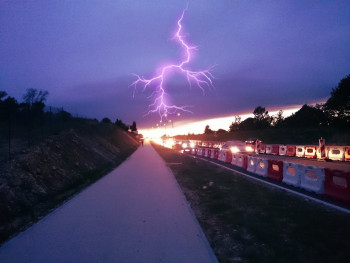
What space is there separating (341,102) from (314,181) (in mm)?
43643

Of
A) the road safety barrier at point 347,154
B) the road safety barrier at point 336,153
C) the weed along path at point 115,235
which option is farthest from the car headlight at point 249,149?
the weed along path at point 115,235

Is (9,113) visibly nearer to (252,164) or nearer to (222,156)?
(252,164)

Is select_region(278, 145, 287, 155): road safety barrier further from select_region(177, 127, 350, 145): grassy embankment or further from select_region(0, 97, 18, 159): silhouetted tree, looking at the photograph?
select_region(0, 97, 18, 159): silhouetted tree

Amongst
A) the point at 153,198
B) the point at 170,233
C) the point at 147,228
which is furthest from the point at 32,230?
the point at 153,198

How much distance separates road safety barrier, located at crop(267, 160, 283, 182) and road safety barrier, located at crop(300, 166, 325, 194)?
1771 mm

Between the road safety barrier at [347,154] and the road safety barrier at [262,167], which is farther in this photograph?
the road safety barrier at [347,154]

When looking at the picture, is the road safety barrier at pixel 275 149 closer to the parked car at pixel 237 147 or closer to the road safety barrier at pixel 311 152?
the parked car at pixel 237 147

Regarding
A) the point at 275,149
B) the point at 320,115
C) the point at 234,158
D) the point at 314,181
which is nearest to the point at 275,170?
the point at 314,181

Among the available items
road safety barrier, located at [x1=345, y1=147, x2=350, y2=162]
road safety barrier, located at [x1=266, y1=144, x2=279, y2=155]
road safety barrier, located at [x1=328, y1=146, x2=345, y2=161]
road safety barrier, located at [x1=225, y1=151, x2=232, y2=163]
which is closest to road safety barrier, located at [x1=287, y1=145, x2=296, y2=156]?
road safety barrier, located at [x1=266, y1=144, x2=279, y2=155]

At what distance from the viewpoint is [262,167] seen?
14.4m

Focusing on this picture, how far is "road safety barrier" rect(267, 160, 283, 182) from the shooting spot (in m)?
12.3

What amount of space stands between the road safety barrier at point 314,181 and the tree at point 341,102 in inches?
1546

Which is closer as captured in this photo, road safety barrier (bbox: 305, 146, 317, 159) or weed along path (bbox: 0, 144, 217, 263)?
weed along path (bbox: 0, 144, 217, 263)

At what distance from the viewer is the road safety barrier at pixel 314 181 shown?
9.29m
